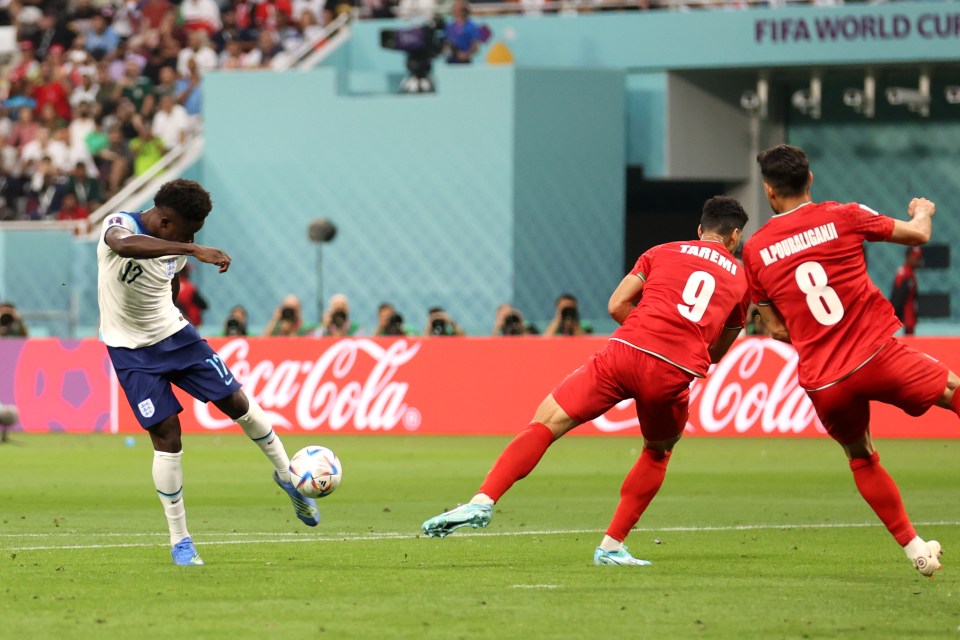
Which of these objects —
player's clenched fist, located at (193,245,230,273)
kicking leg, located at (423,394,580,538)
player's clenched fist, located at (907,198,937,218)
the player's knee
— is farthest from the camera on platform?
player's clenched fist, located at (907,198,937,218)

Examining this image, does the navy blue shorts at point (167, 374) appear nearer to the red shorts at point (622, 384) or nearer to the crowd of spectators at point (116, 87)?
the red shorts at point (622, 384)

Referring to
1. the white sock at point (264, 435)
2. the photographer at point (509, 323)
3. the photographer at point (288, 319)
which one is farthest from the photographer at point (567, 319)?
the white sock at point (264, 435)

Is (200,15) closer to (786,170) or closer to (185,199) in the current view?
(185,199)

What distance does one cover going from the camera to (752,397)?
22.2 meters

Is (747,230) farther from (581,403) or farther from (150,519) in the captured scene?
(581,403)

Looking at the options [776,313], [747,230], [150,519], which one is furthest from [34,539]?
[747,230]

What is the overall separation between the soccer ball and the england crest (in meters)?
1.00

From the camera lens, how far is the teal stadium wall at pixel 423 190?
28.6m

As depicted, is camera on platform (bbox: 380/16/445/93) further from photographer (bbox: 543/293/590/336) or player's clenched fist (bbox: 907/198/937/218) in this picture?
player's clenched fist (bbox: 907/198/937/218)

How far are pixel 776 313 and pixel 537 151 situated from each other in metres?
19.6

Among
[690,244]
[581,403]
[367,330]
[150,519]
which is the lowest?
[367,330]

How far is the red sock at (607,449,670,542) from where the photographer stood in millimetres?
9906

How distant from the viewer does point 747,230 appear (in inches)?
1176

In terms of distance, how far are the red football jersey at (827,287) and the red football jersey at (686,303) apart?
18.8 inches
